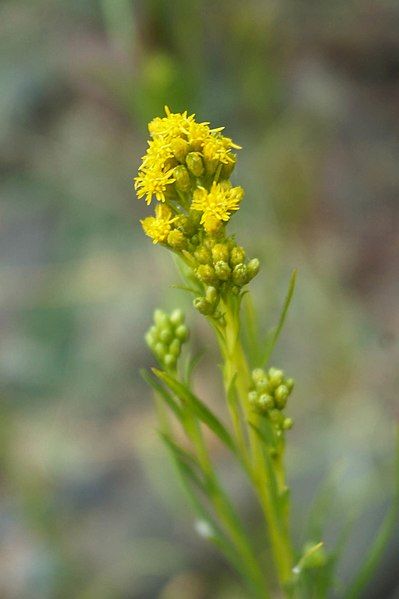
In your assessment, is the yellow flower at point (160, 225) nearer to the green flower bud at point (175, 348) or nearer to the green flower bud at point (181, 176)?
the green flower bud at point (181, 176)

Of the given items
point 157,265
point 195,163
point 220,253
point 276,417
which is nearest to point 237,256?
point 220,253

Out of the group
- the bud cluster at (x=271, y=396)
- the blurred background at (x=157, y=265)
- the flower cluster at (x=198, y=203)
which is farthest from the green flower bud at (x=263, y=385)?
the blurred background at (x=157, y=265)

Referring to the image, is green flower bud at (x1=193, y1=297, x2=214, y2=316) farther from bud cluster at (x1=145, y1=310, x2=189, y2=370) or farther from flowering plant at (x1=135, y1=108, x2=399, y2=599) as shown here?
bud cluster at (x1=145, y1=310, x2=189, y2=370)

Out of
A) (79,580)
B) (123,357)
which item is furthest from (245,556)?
(123,357)

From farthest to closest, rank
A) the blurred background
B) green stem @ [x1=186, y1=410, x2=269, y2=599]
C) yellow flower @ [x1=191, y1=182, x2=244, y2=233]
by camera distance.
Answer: the blurred background
green stem @ [x1=186, y1=410, x2=269, y2=599]
yellow flower @ [x1=191, y1=182, x2=244, y2=233]

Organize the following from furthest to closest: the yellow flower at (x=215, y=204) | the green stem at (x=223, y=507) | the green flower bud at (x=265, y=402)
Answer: the green stem at (x=223, y=507) < the green flower bud at (x=265, y=402) < the yellow flower at (x=215, y=204)

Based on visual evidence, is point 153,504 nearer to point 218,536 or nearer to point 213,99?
point 218,536

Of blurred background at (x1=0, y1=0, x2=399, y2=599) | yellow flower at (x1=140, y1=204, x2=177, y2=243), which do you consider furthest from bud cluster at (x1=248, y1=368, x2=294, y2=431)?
blurred background at (x1=0, y1=0, x2=399, y2=599)

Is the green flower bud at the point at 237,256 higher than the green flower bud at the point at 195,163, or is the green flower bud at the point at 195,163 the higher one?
the green flower bud at the point at 195,163

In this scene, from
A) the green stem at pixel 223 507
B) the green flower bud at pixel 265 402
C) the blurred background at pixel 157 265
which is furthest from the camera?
the blurred background at pixel 157 265
